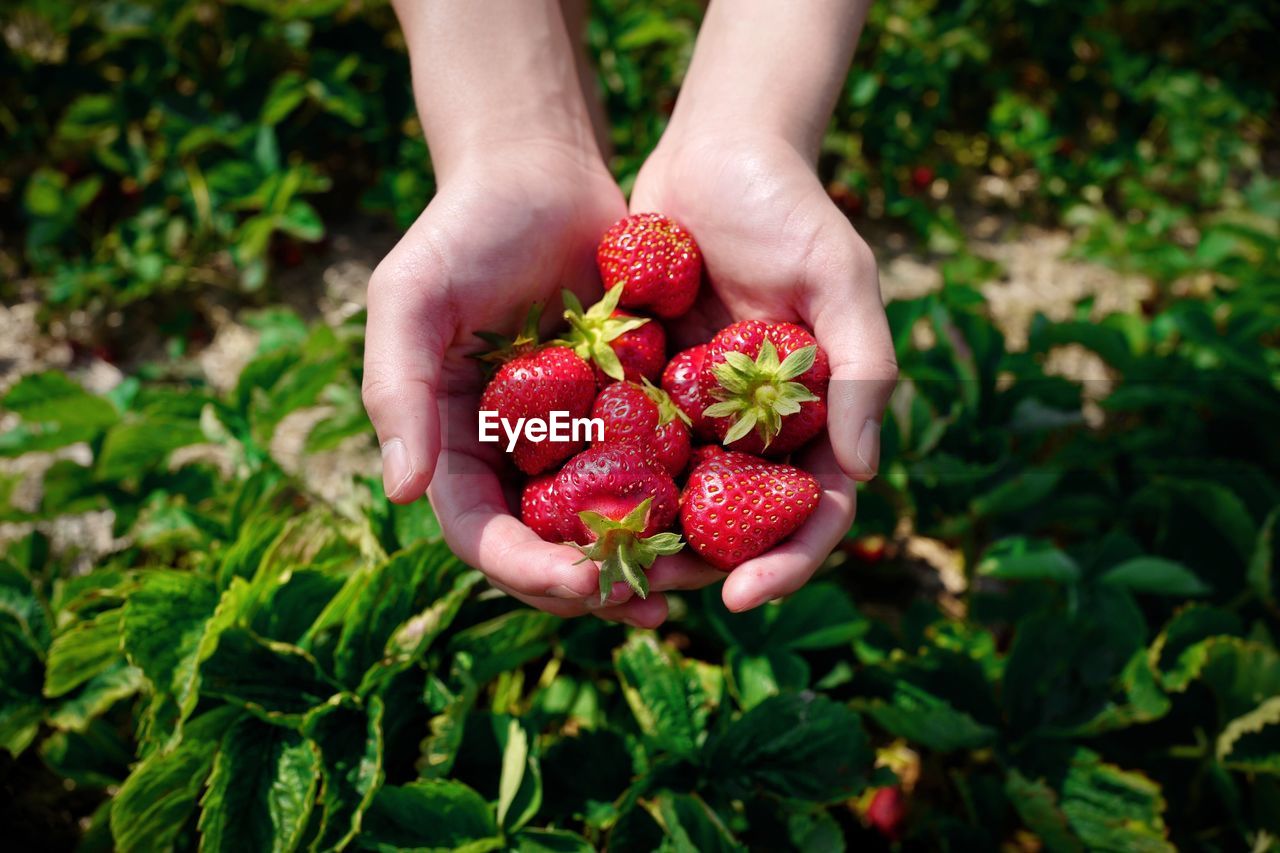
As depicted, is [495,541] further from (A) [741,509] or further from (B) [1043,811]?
(B) [1043,811]

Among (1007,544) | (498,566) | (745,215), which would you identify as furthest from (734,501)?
(1007,544)

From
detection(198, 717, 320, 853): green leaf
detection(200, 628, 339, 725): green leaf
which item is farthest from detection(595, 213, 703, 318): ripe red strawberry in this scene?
detection(198, 717, 320, 853): green leaf

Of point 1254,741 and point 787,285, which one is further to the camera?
point 1254,741

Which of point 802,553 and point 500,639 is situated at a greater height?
point 802,553

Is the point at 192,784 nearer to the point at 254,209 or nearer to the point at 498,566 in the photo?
the point at 498,566

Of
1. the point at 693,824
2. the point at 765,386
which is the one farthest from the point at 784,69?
the point at 693,824

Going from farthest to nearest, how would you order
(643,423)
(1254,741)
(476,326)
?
(1254,741), (476,326), (643,423)
